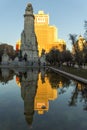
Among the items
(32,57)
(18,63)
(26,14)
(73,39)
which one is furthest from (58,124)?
(26,14)

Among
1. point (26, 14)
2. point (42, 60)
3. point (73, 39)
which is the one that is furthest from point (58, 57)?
point (73, 39)

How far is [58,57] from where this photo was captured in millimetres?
109125

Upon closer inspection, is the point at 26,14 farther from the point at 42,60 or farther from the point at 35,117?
the point at 35,117

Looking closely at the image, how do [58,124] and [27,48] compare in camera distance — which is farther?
[27,48]

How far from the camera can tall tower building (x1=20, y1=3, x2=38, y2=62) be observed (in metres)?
119

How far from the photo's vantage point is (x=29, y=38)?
4786 inches

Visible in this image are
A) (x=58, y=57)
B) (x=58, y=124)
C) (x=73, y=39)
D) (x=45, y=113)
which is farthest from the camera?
(x=58, y=57)

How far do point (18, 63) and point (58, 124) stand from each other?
89.8 metres

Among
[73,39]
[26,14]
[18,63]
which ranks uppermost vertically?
[26,14]

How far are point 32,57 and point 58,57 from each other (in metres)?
15.1

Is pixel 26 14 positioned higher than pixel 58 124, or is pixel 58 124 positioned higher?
pixel 26 14

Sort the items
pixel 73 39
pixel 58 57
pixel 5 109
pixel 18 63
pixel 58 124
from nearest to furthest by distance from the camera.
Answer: pixel 58 124 → pixel 5 109 → pixel 73 39 → pixel 18 63 → pixel 58 57

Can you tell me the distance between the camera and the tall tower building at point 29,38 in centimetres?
11866

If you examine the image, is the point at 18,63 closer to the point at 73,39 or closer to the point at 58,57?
the point at 58,57
